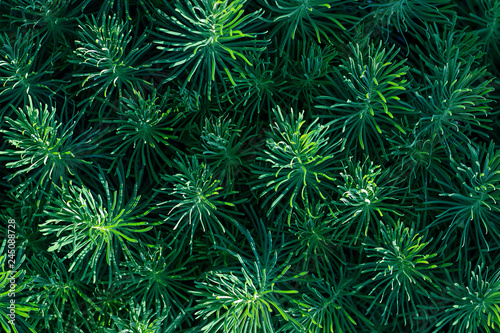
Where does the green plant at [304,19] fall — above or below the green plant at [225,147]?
above

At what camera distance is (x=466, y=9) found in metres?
1.05

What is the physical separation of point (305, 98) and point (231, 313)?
0.51 metres

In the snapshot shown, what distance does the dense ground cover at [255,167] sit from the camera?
36.6 inches

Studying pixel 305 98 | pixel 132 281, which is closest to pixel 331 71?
pixel 305 98

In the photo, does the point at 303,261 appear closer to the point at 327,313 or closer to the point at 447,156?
the point at 327,313

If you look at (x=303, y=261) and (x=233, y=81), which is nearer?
(x=233, y=81)

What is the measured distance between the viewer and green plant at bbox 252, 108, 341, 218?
2.93ft

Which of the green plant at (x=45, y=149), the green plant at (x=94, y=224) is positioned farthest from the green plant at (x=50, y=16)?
the green plant at (x=94, y=224)

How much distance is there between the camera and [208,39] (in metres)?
0.89

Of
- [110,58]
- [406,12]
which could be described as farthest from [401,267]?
[110,58]

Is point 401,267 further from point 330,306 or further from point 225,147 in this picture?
point 225,147

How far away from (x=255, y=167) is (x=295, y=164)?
89 mm

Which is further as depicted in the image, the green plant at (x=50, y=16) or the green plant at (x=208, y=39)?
the green plant at (x=50, y=16)

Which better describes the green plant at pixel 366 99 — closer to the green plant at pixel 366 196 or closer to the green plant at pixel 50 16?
the green plant at pixel 366 196
